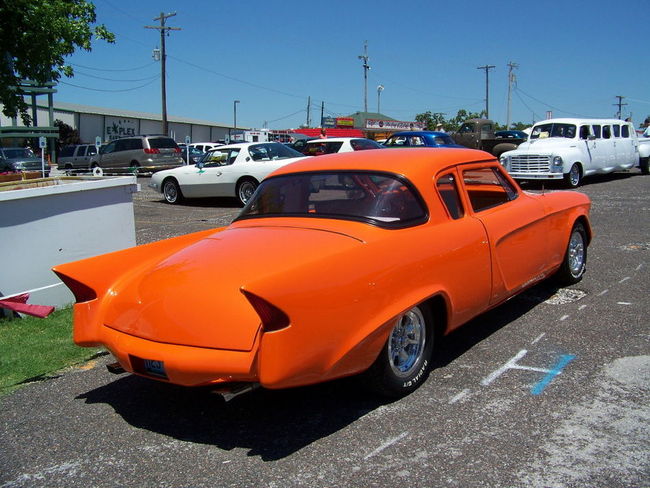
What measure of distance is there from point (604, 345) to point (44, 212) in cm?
497

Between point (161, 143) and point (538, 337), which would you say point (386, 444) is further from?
point (161, 143)

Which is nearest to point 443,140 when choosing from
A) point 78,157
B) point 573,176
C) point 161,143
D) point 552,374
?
point 573,176

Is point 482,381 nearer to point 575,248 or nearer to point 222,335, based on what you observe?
point 222,335

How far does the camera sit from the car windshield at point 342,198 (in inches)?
155

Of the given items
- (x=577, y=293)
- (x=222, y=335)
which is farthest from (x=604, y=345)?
(x=222, y=335)

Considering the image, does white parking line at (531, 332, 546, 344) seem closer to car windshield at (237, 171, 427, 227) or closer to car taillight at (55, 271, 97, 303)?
car windshield at (237, 171, 427, 227)

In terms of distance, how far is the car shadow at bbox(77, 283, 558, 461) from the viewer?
130 inches

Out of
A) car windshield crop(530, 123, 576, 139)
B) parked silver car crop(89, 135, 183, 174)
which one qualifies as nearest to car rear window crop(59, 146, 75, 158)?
parked silver car crop(89, 135, 183, 174)

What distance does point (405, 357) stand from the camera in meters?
3.76

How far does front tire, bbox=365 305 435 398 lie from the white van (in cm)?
1225

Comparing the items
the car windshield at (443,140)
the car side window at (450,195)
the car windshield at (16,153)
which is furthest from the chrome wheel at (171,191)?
the car side window at (450,195)

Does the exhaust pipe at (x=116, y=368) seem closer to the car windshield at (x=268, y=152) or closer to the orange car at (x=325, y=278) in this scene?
the orange car at (x=325, y=278)

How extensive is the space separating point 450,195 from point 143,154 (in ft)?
67.7

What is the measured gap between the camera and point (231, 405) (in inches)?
148
